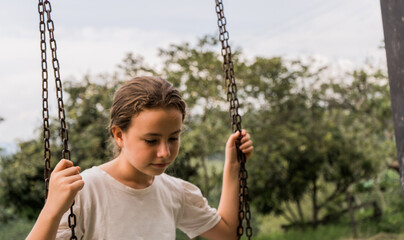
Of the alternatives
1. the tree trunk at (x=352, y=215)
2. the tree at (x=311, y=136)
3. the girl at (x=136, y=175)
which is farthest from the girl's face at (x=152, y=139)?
the tree trunk at (x=352, y=215)

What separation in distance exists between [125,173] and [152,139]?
23 centimetres

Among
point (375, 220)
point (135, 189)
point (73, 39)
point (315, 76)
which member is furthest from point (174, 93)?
point (375, 220)

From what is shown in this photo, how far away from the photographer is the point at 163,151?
151 centimetres

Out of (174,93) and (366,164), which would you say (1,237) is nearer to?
(174,93)

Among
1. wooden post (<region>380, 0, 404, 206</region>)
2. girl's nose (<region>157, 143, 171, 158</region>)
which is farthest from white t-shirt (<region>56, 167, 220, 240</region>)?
wooden post (<region>380, 0, 404, 206</region>)

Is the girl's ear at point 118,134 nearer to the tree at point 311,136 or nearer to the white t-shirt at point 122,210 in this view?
the white t-shirt at point 122,210

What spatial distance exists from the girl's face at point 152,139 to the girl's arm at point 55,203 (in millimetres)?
262

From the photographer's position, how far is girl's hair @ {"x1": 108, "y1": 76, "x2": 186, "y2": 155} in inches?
61.2

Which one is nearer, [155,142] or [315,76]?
[155,142]

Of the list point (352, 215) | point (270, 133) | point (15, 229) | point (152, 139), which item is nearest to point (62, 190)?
point (152, 139)

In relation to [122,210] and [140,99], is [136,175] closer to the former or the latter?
[122,210]

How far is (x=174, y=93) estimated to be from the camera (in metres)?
1.63

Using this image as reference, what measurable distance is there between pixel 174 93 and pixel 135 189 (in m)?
0.38

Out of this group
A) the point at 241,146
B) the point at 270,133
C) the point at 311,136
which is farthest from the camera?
the point at 311,136
